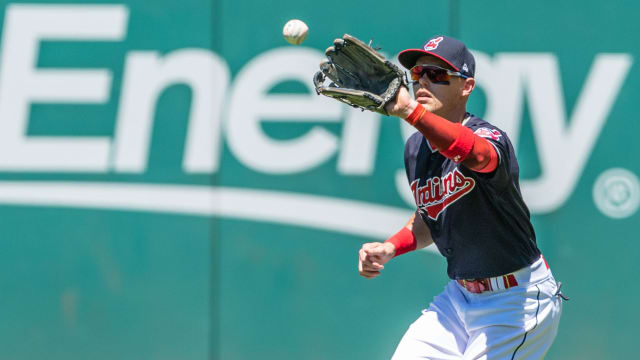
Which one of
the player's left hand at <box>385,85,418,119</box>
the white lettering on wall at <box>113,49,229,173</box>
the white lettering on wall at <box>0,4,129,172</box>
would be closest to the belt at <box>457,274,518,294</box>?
the player's left hand at <box>385,85,418,119</box>

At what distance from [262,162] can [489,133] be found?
2133mm

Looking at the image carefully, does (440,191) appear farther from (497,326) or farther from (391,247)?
(497,326)

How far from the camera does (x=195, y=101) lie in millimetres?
4965

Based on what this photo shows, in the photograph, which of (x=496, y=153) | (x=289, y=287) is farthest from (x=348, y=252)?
(x=496, y=153)

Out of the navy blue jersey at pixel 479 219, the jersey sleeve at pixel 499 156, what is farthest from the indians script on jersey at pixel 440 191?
the jersey sleeve at pixel 499 156

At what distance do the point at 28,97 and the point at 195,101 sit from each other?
0.95m

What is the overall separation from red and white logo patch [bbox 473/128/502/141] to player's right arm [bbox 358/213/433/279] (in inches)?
23.7

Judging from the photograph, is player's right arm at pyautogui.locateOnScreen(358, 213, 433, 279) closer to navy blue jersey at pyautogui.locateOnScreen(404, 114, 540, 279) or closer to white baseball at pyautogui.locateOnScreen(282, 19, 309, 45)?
navy blue jersey at pyautogui.locateOnScreen(404, 114, 540, 279)

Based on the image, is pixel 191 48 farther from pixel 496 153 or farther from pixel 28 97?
pixel 496 153

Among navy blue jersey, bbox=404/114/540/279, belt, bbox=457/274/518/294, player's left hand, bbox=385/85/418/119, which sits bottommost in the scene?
belt, bbox=457/274/518/294

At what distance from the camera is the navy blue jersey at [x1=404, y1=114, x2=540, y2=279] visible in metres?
3.17

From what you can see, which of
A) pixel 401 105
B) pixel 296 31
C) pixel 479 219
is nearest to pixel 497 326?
pixel 479 219

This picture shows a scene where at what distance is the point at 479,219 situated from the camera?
10.5 feet

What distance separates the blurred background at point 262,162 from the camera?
4949 millimetres
